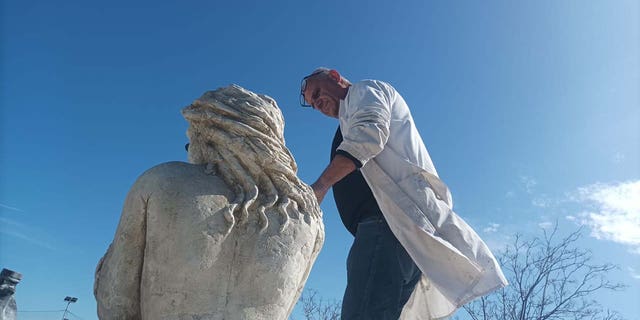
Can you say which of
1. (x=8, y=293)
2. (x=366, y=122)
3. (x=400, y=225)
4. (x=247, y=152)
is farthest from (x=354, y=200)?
(x=8, y=293)

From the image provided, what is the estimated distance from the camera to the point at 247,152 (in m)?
1.96

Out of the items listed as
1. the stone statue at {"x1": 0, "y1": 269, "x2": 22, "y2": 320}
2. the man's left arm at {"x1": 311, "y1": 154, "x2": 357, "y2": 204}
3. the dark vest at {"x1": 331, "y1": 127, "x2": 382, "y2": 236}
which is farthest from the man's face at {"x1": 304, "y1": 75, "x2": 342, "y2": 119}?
the stone statue at {"x1": 0, "y1": 269, "x2": 22, "y2": 320}

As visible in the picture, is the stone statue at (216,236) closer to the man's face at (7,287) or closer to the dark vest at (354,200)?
the dark vest at (354,200)

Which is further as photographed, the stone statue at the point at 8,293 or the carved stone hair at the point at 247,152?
the stone statue at the point at 8,293

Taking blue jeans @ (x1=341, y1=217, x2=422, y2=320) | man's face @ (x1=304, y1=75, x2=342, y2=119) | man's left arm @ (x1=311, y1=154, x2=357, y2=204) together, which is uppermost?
man's face @ (x1=304, y1=75, x2=342, y2=119)

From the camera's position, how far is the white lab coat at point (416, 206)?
7.57ft

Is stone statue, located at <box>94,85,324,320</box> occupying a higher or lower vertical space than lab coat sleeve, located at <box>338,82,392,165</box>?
lower

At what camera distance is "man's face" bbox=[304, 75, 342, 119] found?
282 cm

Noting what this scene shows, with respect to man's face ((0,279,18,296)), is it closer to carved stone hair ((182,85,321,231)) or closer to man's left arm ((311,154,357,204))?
carved stone hair ((182,85,321,231))

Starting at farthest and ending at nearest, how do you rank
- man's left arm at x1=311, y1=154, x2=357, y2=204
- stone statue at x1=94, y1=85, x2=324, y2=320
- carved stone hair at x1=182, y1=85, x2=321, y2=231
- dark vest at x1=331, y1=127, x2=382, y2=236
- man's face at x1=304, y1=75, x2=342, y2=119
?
man's face at x1=304, y1=75, x2=342, y2=119 < dark vest at x1=331, y1=127, x2=382, y2=236 < man's left arm at x1=311, y1=154, x2=357, y2=204 < carved stone hair at x1=182, y1=85, x2=321, y2=231 < stone statue at x1=94, y1=85, x2=324, y2=320

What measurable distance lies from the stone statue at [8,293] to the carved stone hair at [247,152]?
1.19m

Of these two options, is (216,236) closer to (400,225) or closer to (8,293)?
(400,225)

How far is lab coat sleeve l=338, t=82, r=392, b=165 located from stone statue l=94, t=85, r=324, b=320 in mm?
406

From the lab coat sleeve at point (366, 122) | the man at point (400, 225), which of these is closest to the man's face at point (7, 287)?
the man at point (400, 225)
